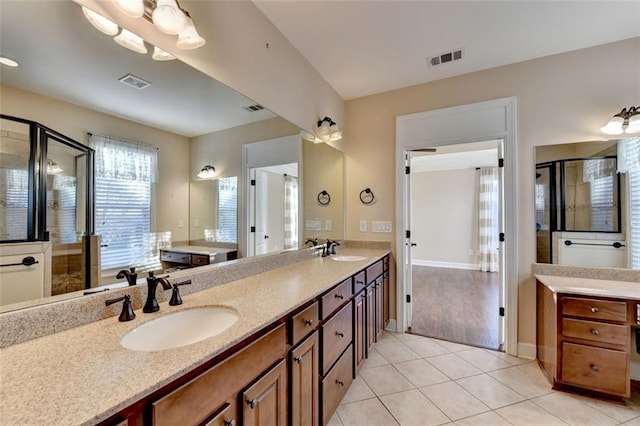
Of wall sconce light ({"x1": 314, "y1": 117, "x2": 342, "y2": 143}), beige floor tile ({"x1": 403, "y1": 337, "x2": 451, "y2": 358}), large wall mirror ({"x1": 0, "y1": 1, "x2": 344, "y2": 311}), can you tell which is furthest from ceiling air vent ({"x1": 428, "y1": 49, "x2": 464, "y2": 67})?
beige floor tile ({"x1": 403, "y1": 337, "x2": 451, "y2": 358})

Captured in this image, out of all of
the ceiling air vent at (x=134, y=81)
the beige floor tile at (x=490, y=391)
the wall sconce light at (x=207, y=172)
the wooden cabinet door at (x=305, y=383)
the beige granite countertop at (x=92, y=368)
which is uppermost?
the ceiling air vent at (x=134, y=81)

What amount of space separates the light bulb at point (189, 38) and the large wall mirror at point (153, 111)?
4.3 inches

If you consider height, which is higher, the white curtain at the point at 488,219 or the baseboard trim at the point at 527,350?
the white curtain at the point at 488,219

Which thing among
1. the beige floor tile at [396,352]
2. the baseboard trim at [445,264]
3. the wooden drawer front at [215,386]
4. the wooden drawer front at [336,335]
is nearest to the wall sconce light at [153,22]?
the wooden drawer front at [215,386]

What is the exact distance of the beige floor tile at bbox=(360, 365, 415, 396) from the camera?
204 cm

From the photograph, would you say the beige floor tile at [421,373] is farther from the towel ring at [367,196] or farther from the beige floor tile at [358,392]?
the towel ring at [367,196]

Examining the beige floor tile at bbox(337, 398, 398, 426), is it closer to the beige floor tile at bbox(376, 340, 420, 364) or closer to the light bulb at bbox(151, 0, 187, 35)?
the beige floor tile at bbox(376, 340, 420, 364)

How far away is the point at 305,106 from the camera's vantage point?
8.34 ft

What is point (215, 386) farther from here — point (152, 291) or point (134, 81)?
point (134, 81)

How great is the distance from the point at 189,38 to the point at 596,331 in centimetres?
314

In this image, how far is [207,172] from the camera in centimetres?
166

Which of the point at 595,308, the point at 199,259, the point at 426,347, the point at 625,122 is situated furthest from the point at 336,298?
the point at 625,122

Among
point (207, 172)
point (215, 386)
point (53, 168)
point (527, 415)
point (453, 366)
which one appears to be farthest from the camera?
point (453, 366)

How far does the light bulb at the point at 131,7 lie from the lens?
42.1 inches
